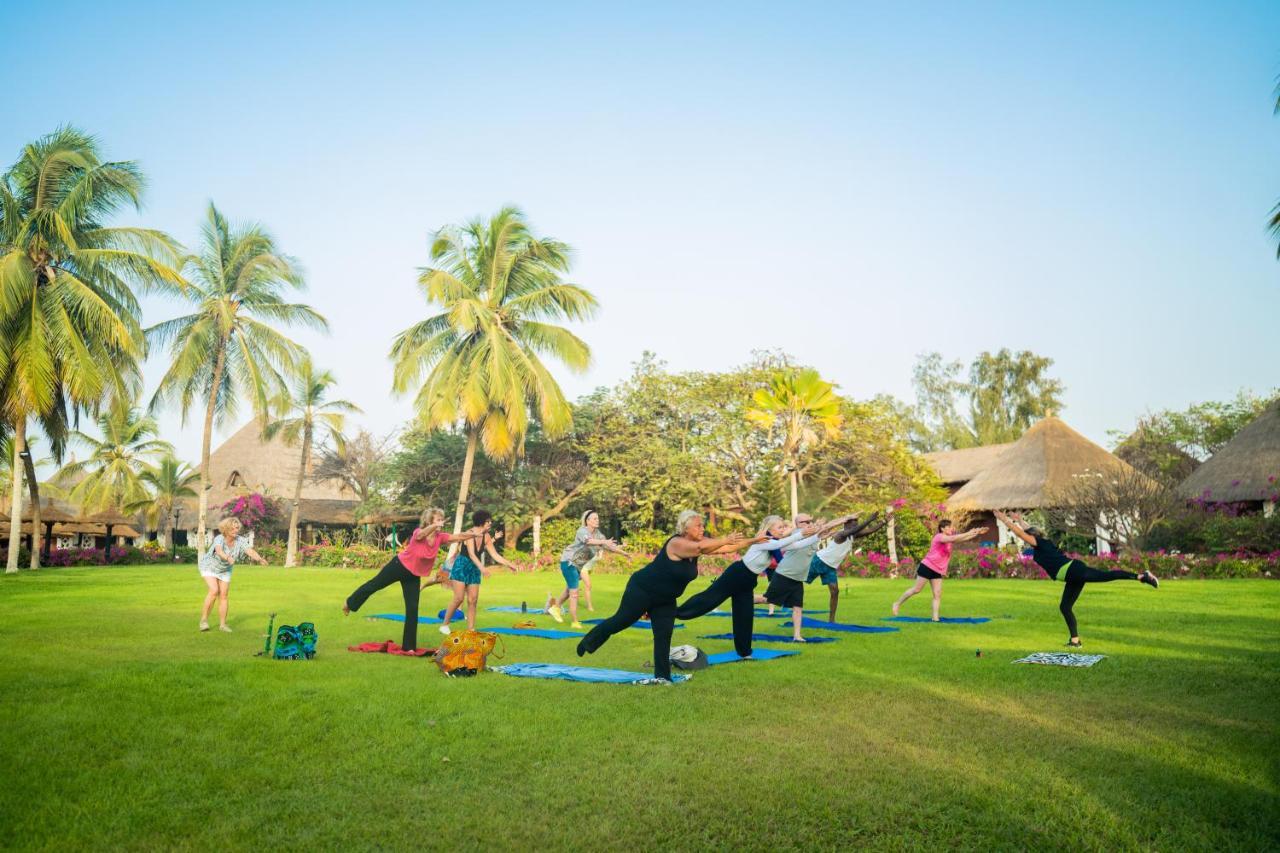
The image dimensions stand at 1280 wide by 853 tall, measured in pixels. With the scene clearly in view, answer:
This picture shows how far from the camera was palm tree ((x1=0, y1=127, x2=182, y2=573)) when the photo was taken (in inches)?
931

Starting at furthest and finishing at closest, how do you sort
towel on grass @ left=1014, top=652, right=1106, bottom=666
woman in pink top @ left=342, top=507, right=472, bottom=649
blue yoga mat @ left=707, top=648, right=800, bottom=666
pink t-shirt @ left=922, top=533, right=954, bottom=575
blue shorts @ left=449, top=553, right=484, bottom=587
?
pink t-shirt @ left=922, top=533, right=954, bottom=575
blue shorts @ left=449, top=553, right=484, bottom=587
woman in pink top @ left=342, top=507, right=472, bottom=649
blue yoga mat @ left=707, top=648, right=800, bottom=666
towel on grass @ left=1014, top=652, right=1106, bottom=666

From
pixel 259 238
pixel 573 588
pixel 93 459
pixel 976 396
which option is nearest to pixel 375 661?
pixel 573 588

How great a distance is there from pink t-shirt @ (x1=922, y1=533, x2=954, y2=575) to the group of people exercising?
2 centimetres

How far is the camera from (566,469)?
38219 mm

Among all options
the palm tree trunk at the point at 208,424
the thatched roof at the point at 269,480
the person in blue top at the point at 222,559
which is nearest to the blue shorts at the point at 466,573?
the person in blue top at the point at 222,559

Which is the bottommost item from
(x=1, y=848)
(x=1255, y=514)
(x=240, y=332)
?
(x=1, y=848)

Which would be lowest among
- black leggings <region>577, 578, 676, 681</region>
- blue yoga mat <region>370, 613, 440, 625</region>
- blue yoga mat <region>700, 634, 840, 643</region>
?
blue yoga mat <region>370, 613, 440, 625</region>

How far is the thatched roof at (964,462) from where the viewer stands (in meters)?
41.8

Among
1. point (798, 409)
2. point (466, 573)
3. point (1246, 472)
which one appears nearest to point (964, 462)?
point (1246, 472)

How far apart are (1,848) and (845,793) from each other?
4.35 metres

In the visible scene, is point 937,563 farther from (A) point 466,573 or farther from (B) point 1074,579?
(A) point 466,573

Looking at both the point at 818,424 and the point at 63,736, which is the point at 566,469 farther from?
the point at 63,736

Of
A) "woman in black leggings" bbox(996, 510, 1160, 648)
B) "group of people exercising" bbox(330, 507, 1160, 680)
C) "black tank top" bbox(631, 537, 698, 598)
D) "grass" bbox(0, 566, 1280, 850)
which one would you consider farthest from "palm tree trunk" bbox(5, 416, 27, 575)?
"woman in black leggings" bbox(996, 510, 1160, 648)

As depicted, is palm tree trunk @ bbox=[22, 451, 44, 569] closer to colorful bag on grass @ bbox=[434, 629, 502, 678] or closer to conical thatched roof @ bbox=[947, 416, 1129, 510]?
colorful bag on grass @ bbox=[434, 629, 502, 678]
